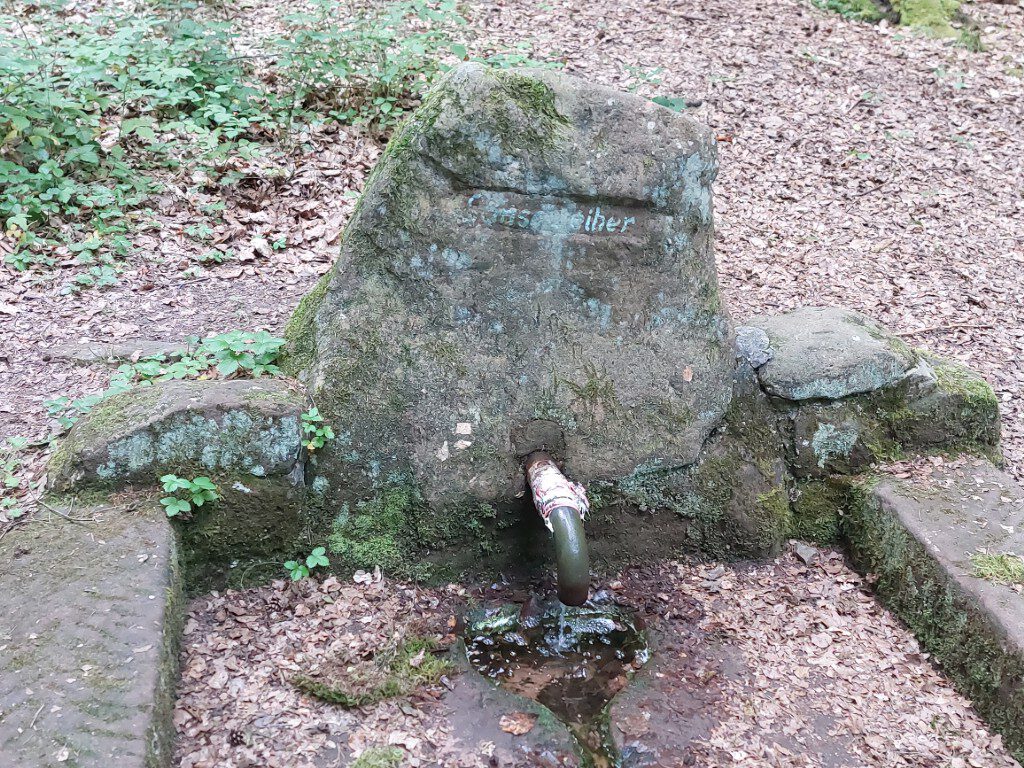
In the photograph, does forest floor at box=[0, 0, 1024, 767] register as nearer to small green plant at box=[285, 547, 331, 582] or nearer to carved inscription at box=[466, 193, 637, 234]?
small green plant at box=[285, 547, 331, 582]

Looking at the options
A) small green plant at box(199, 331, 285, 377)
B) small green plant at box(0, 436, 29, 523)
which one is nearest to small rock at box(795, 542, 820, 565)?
small green plant at box(199, 331, 285, 377)

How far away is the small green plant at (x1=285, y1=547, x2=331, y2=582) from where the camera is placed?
3428 millimetres

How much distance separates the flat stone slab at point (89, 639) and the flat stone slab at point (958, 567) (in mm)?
2833

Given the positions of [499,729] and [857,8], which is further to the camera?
[857,8]

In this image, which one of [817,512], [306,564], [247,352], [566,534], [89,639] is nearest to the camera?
[89,639]

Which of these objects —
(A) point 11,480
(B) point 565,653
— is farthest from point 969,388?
(A) point 11,480

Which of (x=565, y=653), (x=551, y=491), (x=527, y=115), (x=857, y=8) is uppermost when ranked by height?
(x=857, y=8)

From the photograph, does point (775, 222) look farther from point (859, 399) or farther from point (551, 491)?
point (551, 491)

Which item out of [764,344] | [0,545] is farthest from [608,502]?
[0,545]

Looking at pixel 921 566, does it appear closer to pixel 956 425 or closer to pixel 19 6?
pixel 956 425

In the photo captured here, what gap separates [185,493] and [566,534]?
145cm

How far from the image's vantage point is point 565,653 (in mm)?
3381

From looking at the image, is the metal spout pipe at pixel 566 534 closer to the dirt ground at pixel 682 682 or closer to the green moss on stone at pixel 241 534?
the dirt ground at pixel 682 682

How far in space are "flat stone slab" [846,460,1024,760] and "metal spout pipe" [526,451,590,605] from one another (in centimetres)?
139
